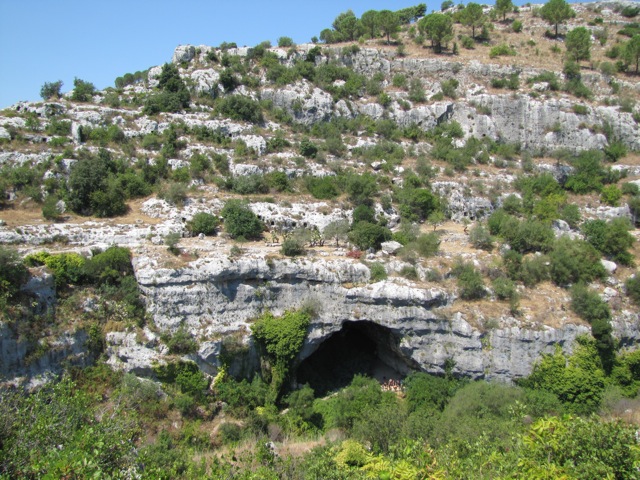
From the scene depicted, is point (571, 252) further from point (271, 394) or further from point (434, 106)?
point (434, 106)

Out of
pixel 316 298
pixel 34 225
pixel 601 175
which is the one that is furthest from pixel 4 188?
pixel 601 175

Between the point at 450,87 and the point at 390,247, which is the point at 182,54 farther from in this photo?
the point at 390,247

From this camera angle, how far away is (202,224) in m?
31.0

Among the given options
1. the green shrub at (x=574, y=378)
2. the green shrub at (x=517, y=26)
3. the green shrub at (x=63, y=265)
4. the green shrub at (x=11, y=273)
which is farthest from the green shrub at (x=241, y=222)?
the green shrub at (x=517, y=26)

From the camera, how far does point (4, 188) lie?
31.7m

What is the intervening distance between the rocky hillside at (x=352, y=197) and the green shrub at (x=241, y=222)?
148 mm

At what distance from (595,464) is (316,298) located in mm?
17122

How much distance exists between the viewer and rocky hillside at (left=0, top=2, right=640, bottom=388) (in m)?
25.1

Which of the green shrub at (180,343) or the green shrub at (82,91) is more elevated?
the green shrub at (82,91)

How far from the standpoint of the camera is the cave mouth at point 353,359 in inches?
1078

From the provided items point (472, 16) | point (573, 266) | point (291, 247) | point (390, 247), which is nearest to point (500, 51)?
point (472, 16)

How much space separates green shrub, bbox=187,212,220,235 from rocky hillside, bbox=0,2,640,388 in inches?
6.6

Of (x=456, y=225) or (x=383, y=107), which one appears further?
(x=383, y=107)

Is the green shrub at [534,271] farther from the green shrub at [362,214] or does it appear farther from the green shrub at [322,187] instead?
the green shrub at [322,187]
